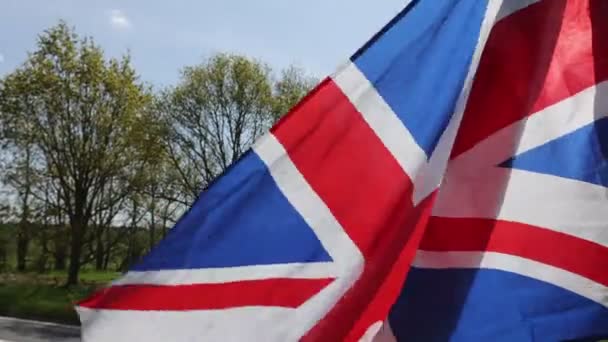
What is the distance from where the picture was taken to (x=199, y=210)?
107 inches

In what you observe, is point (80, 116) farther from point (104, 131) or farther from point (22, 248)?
point (22, 248)

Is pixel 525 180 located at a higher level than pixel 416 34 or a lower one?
lower

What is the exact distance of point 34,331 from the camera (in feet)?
65.2

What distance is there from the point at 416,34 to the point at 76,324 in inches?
827

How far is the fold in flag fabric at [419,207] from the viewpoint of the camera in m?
2.48

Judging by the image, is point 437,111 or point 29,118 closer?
point 437,111

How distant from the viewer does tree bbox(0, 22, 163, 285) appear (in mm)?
27781

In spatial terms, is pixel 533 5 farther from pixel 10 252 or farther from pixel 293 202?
pixel 10 252

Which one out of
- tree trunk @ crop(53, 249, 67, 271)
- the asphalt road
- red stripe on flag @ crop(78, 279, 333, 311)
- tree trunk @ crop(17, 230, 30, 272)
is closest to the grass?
the asphalt road

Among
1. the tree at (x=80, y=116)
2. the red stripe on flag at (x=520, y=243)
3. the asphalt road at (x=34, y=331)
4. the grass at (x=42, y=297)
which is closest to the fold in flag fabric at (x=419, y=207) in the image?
the red stripe on flag at (x=520, y=243)

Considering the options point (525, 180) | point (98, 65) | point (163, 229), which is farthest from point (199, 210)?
point (163, 229)

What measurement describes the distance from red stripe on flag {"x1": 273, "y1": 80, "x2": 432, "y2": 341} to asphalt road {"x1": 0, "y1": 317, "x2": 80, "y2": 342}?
1605 cm

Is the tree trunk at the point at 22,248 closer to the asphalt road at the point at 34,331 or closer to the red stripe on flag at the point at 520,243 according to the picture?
the asphalt road at the point at 34,331

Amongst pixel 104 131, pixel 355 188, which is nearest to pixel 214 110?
pixel 104 131
